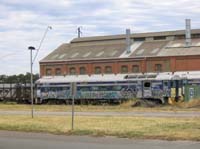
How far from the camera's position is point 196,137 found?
18.9 metres

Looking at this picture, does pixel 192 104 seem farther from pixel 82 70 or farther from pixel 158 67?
pixel 82 70

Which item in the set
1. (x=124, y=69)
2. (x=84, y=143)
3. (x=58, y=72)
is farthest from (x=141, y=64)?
(x=84, y=143)

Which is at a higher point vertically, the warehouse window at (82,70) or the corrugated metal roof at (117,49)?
the corrugated metal roof at (117,49)

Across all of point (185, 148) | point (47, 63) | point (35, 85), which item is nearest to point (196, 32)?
point (47, 63)

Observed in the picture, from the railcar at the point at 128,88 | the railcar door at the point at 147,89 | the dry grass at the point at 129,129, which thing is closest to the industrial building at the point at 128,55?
the railcar at the point at 128,88

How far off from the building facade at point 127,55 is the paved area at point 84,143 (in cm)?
6386

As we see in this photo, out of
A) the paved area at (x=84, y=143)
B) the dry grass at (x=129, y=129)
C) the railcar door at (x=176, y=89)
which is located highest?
the railcar door at (x=176, y=89)

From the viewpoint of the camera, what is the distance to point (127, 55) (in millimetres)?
90938

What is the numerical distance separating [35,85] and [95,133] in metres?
51.2

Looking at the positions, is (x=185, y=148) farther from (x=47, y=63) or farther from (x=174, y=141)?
(x=47, y=63)

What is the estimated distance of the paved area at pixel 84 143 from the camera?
55.4 ft

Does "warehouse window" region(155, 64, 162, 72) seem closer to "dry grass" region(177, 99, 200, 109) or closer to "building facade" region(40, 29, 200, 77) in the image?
"building facade" region(40, 29, 200, 77)

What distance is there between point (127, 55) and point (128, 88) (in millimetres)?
28928

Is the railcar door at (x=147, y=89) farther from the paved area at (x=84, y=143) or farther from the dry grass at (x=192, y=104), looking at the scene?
the paved area at (x=84, y=143)
